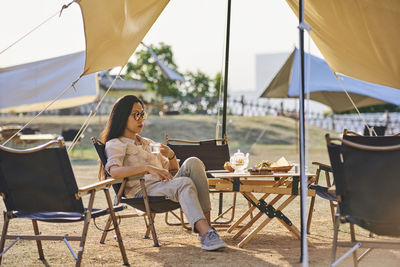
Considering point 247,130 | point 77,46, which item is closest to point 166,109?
point 247,130

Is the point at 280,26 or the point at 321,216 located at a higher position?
the point at 280,26

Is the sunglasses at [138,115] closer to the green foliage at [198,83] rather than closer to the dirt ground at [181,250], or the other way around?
the dirt ground at [181,250]

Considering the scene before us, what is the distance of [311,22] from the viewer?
552 cm

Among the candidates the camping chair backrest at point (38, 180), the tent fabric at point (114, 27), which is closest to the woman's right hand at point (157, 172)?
the camping chair backrest at point (38, 180)

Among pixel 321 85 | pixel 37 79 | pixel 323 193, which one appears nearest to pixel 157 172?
pixel 323 193

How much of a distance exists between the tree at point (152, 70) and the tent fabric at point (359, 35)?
2205 cm

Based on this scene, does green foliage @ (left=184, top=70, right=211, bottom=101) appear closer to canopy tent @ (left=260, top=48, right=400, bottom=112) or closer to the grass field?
canopy tent @ (left=260, top=48, right=400, bottom=112)

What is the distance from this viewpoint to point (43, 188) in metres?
3.33

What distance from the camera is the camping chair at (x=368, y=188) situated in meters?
2.92

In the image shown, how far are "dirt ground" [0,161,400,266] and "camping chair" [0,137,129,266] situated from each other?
403mm

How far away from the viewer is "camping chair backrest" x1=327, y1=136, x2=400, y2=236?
2914 mm

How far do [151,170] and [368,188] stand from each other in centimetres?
154

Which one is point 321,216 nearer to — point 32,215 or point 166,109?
point 32,215

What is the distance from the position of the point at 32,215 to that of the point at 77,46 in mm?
7152
